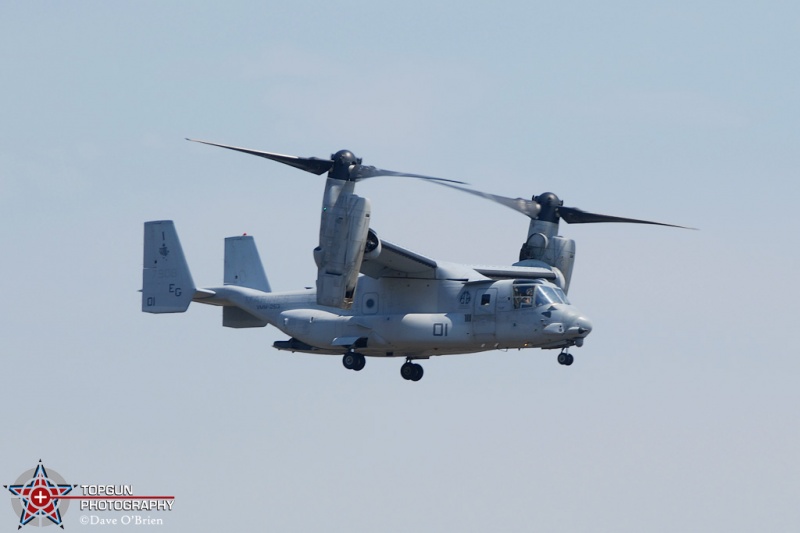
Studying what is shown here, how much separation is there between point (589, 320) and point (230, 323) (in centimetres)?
1140

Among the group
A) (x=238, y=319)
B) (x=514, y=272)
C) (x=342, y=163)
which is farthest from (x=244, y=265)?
(x=342, y=163)

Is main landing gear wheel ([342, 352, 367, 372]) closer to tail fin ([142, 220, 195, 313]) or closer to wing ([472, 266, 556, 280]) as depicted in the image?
wing ([472, 266, 556, 280])

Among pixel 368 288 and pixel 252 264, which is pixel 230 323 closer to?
pixel 252 264

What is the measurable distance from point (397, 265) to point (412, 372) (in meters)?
3.52

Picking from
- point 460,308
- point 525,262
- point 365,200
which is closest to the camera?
point 365,200

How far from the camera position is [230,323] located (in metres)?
54.2

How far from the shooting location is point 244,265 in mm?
54594

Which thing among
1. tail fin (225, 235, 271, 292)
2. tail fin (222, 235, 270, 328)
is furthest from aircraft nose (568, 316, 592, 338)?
tail fin (225, 235, 271, 292)

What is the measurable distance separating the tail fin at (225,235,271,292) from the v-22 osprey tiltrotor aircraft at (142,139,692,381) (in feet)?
0.10

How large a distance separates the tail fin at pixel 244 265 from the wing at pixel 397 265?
4387 millimetres

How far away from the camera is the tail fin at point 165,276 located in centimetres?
5256

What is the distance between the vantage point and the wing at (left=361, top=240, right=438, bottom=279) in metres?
49.7

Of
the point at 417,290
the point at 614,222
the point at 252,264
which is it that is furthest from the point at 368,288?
the point at 614,222

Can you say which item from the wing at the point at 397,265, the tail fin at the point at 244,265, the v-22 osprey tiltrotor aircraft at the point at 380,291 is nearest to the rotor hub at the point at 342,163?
the v-22 osprey tiltrotor aircraft at the point at 380,291
